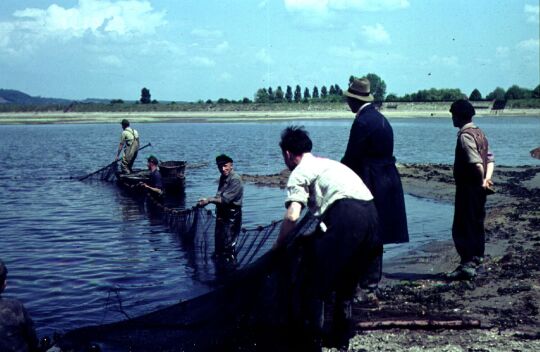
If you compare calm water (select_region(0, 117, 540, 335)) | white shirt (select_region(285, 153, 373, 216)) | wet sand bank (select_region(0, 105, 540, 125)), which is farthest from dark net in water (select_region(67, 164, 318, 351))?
wet sand bank (select_region(0, 105, 540, 125))

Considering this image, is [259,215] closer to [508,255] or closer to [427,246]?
[427,246]

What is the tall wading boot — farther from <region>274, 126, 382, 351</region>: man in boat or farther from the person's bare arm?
the person's bare arm

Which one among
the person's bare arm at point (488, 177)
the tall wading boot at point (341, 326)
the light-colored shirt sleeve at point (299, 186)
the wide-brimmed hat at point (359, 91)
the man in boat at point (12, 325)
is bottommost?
the tall wading boot at point (341, 326)

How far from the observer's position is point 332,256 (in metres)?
4.84

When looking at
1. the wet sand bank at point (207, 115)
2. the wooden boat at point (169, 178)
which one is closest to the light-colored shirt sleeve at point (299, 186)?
the wooden boat at point (169, 178)

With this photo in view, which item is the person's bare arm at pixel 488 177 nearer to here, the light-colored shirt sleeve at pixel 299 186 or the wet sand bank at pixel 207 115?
the light-colored shirt sleeve at pixel 299 186

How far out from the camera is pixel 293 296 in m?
5.05

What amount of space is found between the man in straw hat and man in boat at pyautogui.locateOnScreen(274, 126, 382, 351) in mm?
1363

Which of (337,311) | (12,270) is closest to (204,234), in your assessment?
(12,270)

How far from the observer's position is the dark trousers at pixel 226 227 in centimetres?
935

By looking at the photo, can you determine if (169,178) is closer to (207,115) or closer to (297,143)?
(297,143)

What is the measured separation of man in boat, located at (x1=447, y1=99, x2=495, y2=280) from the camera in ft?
24.3

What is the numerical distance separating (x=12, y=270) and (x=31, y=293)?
161 centimetres

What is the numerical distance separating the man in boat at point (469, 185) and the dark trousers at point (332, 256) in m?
2.78
